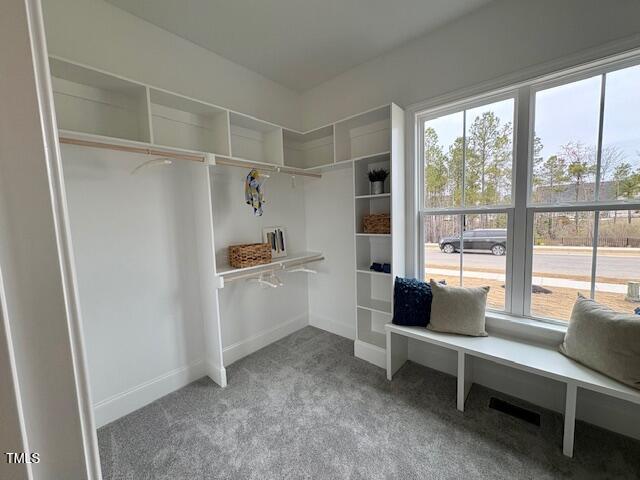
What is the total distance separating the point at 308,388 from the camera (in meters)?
2.21

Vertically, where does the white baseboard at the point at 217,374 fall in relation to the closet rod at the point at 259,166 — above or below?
below

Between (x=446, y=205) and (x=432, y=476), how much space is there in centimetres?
189

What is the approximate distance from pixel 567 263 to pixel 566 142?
2.75 feet

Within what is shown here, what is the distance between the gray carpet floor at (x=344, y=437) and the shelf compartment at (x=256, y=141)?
2.09 meters

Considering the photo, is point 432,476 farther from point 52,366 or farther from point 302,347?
point 52,366

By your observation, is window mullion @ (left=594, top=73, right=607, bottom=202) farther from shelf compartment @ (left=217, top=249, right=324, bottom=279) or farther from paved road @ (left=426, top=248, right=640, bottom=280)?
shelf compartment @ (left=217, top=249, right=324, bottom=279)

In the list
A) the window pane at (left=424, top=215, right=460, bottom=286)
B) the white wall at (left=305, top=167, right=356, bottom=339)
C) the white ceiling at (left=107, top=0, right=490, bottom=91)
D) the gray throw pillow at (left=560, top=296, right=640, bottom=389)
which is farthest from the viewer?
the white wall at (left=305, top=167, right=356, bottom=339)

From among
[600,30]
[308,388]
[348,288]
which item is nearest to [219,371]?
[308,388]

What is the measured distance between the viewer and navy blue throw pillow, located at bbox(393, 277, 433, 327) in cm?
224

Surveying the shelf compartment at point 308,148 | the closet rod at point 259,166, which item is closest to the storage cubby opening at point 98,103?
the closet rod at point 259,166

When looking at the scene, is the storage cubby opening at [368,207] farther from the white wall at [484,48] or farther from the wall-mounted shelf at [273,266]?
the white wall at [484,48]

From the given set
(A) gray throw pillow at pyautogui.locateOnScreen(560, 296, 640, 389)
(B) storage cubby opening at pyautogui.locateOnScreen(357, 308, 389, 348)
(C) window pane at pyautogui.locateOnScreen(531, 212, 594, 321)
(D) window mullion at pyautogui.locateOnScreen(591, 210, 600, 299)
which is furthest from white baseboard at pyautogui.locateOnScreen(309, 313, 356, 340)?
(D) window mullion at pyautogui.locateOnScreen(591, 210, 600, 299)

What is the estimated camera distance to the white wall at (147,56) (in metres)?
1.72

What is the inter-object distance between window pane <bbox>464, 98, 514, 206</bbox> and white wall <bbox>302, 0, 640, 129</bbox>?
0.25m
